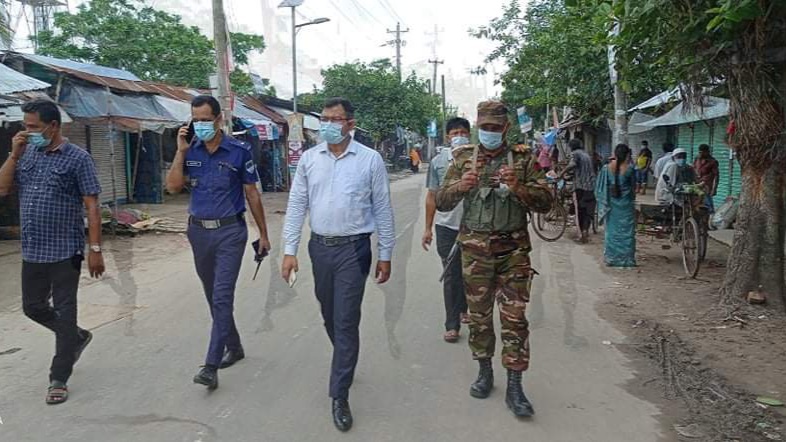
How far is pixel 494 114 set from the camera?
4.03 m

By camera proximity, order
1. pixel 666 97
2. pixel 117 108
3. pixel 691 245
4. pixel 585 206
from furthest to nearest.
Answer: pixel 117 108 → pixel 666 97 → pixel 585 206 → pixel 691 245

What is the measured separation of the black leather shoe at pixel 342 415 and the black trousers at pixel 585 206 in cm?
826

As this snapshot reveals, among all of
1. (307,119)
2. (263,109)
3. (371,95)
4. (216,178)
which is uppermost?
(371,95)

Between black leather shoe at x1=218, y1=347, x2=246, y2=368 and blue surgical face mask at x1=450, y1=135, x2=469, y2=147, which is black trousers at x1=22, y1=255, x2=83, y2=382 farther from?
blue surgical face mask at x1=450, y1=135, x2=469, y2=147

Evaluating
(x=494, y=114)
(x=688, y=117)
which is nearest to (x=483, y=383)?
(x=494, y=114)

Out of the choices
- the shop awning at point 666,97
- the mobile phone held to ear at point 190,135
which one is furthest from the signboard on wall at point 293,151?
the mobile phone held to ear at point 190,135

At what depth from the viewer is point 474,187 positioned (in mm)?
4004

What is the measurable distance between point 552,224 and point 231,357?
8.63 meters

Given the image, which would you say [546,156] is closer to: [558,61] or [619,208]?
[558,61]

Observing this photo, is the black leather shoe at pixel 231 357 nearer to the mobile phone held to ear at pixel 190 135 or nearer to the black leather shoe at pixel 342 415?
the black leather shoe at pixel 342 415

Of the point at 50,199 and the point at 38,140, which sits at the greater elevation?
the point at 38,140

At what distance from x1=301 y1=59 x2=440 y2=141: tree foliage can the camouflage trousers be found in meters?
31.8

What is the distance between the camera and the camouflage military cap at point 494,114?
4031 mm

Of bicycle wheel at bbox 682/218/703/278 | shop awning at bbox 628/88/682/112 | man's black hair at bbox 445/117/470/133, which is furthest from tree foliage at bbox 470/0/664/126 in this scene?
man's black hair at bbox 445/117/470/133
